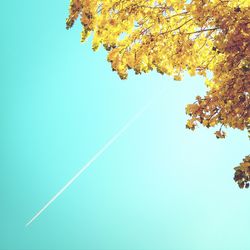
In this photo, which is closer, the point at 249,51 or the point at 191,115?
the point at 249,51

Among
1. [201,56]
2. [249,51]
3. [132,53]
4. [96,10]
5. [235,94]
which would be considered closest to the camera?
[249,51]

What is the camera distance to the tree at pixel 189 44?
547cm

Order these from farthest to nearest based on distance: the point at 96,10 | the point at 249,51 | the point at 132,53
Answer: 1. the point at 132,53
2. the point at 96,10
3. the point at 249,51

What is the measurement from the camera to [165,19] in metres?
6.89

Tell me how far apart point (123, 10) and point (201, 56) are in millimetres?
1928

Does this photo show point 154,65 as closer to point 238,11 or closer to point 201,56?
point 201,56

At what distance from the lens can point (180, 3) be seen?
6633mm

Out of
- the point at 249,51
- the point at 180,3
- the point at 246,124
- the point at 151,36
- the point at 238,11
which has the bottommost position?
the point at 246,124

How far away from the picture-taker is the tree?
547cm

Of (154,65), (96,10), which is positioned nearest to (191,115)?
(154,65)

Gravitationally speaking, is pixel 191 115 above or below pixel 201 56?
below

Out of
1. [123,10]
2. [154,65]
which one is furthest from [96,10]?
[154,65]

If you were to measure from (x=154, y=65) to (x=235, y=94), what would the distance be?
6.13 feet

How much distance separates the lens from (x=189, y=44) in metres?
7.10
